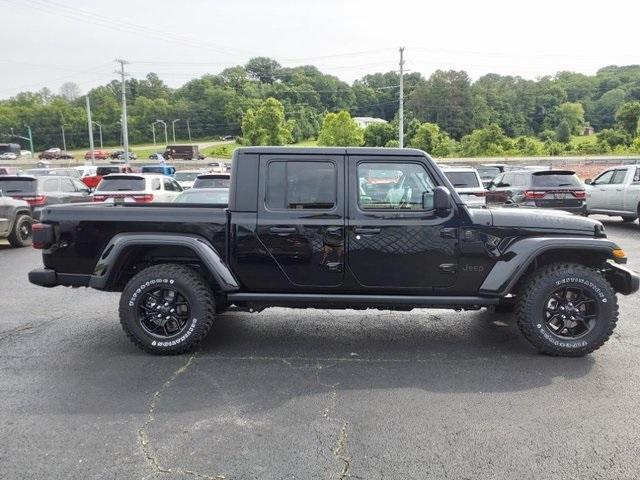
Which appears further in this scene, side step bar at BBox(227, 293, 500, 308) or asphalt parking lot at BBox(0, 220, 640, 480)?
side step bar at BBox(227, 293, 500, 308)

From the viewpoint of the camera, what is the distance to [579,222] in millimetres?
4801

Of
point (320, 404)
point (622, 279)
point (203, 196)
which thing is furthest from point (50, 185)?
point (622, 279)

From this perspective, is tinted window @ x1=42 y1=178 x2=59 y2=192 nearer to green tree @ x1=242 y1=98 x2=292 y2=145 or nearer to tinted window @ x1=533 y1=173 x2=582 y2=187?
tinted window @ x1=533 y1=173 x2=582 y2=187

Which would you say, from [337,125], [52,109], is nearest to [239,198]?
[337,125]

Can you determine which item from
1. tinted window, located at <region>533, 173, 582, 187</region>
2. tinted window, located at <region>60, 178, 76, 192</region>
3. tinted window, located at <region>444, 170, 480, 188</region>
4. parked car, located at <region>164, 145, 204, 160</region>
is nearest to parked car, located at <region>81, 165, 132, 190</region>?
tinted window, located at <region>60, 178, 76, 192</region>

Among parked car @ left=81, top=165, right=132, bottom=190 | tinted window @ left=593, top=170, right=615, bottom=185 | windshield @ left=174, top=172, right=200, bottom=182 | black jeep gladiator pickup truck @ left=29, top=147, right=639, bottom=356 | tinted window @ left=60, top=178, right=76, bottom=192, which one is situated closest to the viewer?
black jeep gladiator pickup truck @ left=29, top=147, right=639, bottom=356

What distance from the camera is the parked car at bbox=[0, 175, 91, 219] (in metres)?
13.0

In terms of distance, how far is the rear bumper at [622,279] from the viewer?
16.0 ft

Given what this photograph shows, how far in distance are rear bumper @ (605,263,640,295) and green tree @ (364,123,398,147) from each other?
252 feet

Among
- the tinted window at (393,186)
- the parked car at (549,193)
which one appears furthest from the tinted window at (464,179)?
the tinted window at (393,186)

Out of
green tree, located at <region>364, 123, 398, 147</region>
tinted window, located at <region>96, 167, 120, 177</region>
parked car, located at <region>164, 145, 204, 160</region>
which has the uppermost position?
green tree, located at <region>364, 123, 398, 147</region>

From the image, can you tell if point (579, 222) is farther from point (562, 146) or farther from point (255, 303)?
point (562, 146)

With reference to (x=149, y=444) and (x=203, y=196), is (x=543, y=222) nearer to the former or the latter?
(x=149, y=444)

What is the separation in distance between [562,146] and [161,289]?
252ft
